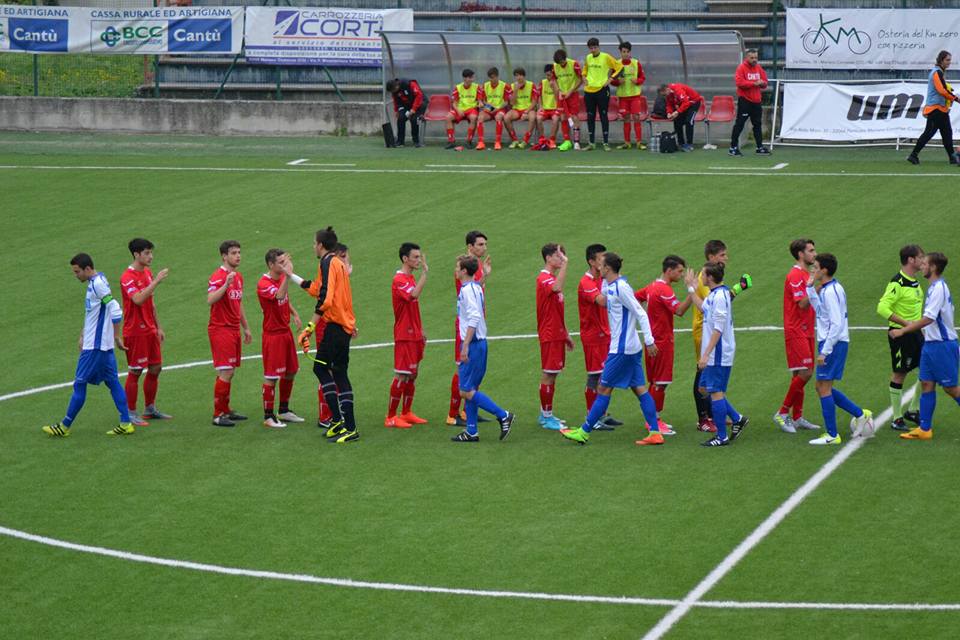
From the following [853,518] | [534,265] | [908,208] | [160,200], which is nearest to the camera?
[853,518]

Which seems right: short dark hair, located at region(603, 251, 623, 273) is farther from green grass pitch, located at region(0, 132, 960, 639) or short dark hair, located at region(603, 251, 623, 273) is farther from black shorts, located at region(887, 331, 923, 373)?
black shorts, located at region(887, 331, 923, 373)

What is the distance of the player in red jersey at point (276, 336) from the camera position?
16.2 metres

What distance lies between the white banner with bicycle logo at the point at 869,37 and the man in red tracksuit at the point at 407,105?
8491mm

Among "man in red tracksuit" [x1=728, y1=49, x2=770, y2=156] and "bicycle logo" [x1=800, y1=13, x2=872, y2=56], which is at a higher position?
"bicycle logo" [x1=800, y1=13, x2=872, y2=56]

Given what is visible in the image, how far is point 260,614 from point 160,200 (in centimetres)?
1903

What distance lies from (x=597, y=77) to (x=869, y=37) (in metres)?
6.60

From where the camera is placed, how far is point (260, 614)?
36.0 feet

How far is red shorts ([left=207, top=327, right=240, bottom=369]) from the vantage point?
53.8 ft

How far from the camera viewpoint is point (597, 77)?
31281 millimetres

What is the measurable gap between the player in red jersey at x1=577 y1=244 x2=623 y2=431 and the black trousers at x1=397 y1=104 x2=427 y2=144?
17.4 metres

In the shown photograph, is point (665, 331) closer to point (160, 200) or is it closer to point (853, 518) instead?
point (853, 518)

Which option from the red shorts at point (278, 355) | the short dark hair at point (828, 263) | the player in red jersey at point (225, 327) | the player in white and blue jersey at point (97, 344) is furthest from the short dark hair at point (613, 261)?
the player in white and blue jersey at point (97, 344)

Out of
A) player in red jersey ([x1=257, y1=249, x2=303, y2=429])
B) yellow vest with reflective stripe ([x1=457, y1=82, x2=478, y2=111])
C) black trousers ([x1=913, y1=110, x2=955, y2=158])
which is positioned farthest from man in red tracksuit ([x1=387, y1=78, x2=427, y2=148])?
player in red jersey ([x1=257, y1=249, x2=303, y2=429])

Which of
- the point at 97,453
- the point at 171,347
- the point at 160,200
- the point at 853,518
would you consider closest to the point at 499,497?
the point at 853,518
